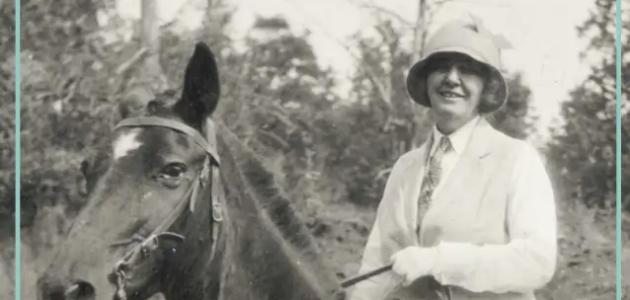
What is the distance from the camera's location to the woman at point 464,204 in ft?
11.9

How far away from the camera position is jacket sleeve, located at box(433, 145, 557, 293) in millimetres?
3592

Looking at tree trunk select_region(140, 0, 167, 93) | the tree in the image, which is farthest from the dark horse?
the tree

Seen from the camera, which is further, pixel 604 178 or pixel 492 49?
pixel 604 178

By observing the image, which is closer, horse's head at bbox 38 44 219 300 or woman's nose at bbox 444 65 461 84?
horse's head at bbox 38 44 219 300

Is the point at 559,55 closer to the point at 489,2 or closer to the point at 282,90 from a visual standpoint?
the point at 489,2

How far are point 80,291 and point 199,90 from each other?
3.06ft

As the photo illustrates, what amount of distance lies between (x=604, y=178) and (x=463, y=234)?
98cm

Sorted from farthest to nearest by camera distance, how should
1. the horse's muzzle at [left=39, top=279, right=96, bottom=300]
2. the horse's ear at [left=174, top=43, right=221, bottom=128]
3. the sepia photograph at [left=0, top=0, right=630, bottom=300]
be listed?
the sepia photograph at [left=0, top=0, right=630, bottom=300] → the horse's ear at [left=174, top=43, right=221, bottom=128] → the horse's muzzle at [left=39, top=279, right=96, bottom=300]

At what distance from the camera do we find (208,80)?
3.47 meters

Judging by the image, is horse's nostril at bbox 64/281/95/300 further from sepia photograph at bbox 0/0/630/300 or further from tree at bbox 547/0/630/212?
tree at bbox 547/0/630/212

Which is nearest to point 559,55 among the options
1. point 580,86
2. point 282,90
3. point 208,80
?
point 580,86

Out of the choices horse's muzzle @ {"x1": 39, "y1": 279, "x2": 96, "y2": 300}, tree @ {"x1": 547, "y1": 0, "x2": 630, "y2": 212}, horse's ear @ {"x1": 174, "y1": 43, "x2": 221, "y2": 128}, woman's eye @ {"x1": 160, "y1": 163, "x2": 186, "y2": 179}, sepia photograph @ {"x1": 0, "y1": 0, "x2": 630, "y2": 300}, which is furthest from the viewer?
tree @ {"x1": 547, "y1": 0, "x2": 630, "y2": 212}

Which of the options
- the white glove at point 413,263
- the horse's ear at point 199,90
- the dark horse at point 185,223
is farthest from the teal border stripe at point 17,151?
the white glove at point 413,263

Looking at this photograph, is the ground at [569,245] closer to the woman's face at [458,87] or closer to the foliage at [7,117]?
the woman's face at [458,87]
